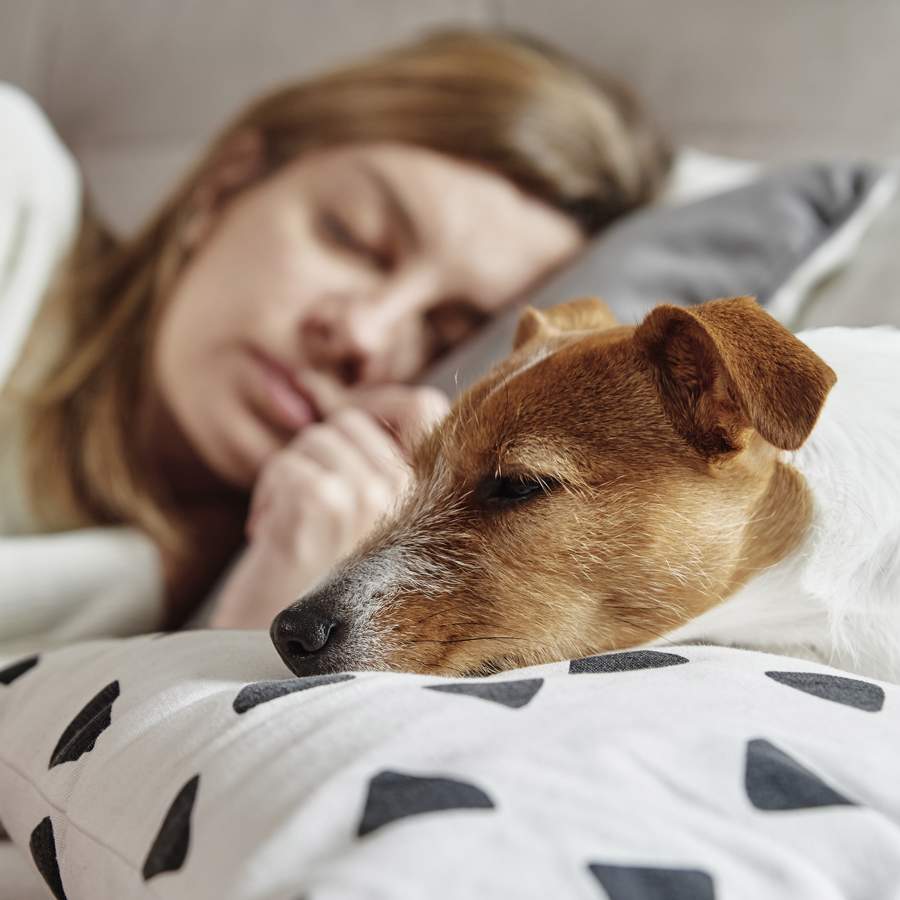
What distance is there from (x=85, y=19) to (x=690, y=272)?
69.5 inches

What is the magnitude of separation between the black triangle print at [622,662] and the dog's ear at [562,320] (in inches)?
14.0

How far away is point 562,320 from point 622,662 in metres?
0.41

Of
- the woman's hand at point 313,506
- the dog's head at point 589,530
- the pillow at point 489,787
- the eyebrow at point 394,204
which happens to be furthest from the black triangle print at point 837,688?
the eyebrow at point 394,204

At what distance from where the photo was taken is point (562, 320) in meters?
0.94

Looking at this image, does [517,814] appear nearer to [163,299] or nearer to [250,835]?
[250,835]

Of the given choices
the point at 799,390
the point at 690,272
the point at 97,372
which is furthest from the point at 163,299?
the point at 799,390

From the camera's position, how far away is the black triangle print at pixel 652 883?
418 millimetres

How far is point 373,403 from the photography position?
1.34 m

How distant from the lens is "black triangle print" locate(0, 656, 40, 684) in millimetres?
819

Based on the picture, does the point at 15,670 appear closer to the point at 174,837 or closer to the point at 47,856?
the point at 47,856

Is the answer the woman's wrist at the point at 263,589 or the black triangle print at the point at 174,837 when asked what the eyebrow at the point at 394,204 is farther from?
the black triangle print at the point at 174,837

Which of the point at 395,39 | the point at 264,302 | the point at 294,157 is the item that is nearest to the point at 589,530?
the point at 264,302

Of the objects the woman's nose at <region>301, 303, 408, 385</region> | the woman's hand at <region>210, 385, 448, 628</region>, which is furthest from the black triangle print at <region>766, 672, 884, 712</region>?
the woman's nose at <region>301, 303, 408, 385</region>

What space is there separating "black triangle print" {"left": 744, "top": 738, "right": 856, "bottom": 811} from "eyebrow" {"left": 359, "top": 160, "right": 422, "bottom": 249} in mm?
1128
